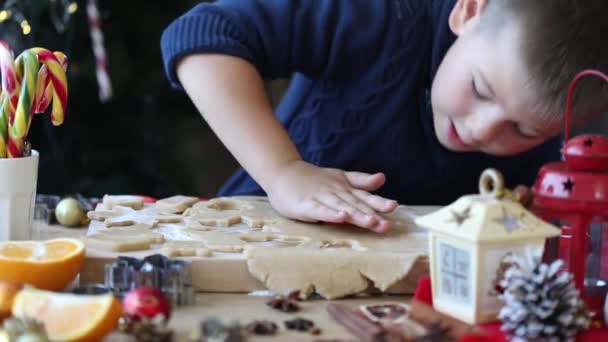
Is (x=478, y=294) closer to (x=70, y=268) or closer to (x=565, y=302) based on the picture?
(x=565, y=302)

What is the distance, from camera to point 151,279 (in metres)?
0.72

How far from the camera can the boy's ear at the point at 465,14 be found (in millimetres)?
1055

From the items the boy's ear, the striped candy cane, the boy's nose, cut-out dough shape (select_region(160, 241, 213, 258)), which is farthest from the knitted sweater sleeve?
the striped candy cane

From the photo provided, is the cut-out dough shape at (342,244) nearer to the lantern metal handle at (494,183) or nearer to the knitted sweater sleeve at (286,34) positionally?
the lantern metal handle at (494,183)

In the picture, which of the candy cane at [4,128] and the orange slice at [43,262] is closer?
the orange slice at [43,262]

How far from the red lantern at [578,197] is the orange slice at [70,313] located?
1.19ft

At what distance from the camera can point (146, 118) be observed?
2.22m

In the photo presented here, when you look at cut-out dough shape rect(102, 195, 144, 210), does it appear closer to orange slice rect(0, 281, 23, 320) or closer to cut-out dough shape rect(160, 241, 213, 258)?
cut-out dough shape rect(160, 241, 213, 258)

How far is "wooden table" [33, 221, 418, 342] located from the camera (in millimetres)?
662

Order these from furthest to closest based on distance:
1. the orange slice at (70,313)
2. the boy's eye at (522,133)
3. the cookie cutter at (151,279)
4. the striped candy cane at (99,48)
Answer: the striped candy cane at (99,48) → the boy's eye at (522,133) → the cookie cutter at (151,279) → the orange slice at (70,313)

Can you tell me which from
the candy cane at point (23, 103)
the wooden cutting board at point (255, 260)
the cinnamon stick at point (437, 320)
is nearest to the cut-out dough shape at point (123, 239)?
the wooden cutting board at point (255, 260)

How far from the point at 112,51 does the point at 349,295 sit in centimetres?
151

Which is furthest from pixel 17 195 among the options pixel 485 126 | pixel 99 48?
pixel 99 48

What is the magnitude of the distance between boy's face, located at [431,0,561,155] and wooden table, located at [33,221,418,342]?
311 mm
